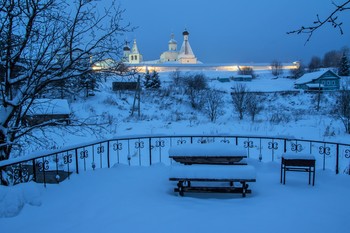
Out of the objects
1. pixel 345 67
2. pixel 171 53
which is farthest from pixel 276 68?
pixel 171 53

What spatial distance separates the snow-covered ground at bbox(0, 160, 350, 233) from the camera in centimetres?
389

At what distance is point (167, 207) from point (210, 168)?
1078 mm

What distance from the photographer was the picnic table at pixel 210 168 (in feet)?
16.2

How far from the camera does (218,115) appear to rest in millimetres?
26422

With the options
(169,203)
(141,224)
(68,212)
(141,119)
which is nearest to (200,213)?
(169,203)

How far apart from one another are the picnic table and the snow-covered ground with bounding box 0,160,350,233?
212 millimetres

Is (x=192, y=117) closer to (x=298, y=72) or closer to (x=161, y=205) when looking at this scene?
(x=161, y=205)

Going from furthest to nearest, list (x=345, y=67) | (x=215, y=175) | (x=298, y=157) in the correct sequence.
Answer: (x=345, y=67), (x=298, y=157), (x=215, y=175)

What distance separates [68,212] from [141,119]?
66.8 feet

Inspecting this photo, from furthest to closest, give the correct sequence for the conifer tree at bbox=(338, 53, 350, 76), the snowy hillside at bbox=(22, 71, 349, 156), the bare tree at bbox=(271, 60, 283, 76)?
the bare tree at bbox=(271, 60, 283, 76)
the conifer tree at bbox=(338, 53, 350, 76)
the snowy hillside at bbox=(22, 71, 349, 156)

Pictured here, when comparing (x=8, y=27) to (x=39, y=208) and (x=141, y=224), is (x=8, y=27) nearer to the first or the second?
(x=39, y=208)

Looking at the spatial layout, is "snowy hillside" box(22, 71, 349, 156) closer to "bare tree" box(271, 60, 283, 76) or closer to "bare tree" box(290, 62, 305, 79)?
"bare tree" box(290, 62, 305, 79)

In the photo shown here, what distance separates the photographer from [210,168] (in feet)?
16.6

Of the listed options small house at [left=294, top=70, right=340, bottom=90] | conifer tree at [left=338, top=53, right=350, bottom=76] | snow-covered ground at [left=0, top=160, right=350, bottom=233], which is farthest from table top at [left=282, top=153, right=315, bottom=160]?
conifer tree at [left=338, top=53, right=350, bottom=76]
